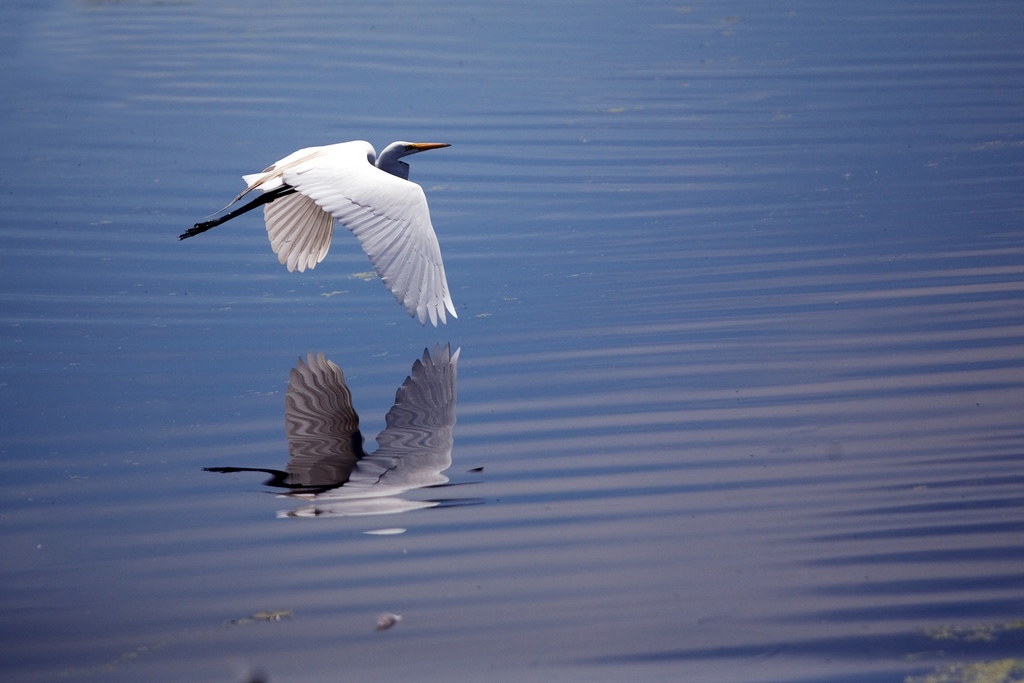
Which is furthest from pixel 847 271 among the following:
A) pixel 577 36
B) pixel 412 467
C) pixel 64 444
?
pixel 577 36

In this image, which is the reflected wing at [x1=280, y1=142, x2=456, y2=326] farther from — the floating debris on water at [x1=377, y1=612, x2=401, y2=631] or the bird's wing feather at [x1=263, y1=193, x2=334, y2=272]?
the floating debris on water at [x1=377, y1=612, x2=401, y2=631]

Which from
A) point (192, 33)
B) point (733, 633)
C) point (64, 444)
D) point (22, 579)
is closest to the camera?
point (733, 633)

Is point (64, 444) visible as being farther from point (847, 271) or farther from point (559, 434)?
point (847, 271)

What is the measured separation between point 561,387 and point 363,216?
95 centimetres

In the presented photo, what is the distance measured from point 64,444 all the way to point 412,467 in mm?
1209

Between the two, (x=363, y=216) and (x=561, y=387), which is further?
(x=363, y=216)

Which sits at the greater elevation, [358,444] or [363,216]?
[363,216]

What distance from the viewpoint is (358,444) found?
12.5ft

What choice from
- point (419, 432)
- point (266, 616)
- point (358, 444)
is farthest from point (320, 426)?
point (266, 616)

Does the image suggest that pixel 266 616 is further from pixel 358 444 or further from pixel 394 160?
pixel 394 160

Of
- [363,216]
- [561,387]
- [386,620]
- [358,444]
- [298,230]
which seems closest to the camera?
[386,620]

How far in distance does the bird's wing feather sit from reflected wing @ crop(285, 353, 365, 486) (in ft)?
2.81

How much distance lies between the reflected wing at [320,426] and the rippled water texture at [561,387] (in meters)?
0.07

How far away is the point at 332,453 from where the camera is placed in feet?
12.3
